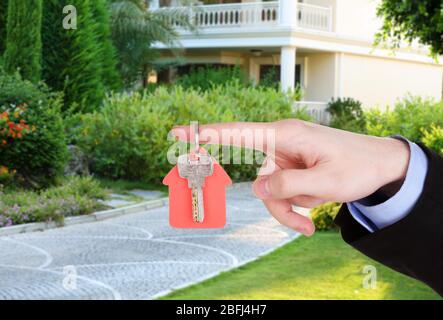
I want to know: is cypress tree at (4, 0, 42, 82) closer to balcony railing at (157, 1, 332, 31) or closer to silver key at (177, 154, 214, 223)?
balcony railing at (157, 1, 332, 31)

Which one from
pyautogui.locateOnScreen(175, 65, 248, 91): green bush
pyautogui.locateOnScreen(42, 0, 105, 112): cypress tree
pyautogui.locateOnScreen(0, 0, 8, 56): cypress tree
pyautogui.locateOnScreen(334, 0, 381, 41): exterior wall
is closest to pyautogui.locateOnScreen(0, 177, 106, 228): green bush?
pyautogui.locateOnScreen(42, 0, 105, 112): cypress tree

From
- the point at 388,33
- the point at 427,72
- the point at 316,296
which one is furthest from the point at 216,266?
the point at 427,72

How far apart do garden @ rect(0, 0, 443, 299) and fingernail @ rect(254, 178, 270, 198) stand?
4.70 m

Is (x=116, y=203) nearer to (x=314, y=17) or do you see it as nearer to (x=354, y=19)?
(x=314, y=17)

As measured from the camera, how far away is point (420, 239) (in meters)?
0.56

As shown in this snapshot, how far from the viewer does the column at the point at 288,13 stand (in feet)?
64.5

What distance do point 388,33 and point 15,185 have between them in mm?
5651

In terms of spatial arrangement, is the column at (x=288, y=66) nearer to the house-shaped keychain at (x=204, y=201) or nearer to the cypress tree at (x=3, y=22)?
the cypress tree at (x=3, y=22)

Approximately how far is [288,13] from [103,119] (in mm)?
9069

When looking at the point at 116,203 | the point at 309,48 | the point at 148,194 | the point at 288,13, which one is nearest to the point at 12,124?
the point at 116,203

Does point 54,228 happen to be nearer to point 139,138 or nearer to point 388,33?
point 139,138

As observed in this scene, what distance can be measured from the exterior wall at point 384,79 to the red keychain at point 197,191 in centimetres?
2213

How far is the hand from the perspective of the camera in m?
0.56

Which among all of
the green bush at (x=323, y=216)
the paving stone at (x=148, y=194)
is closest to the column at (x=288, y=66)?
the paving stone at (x=148, y=194)
